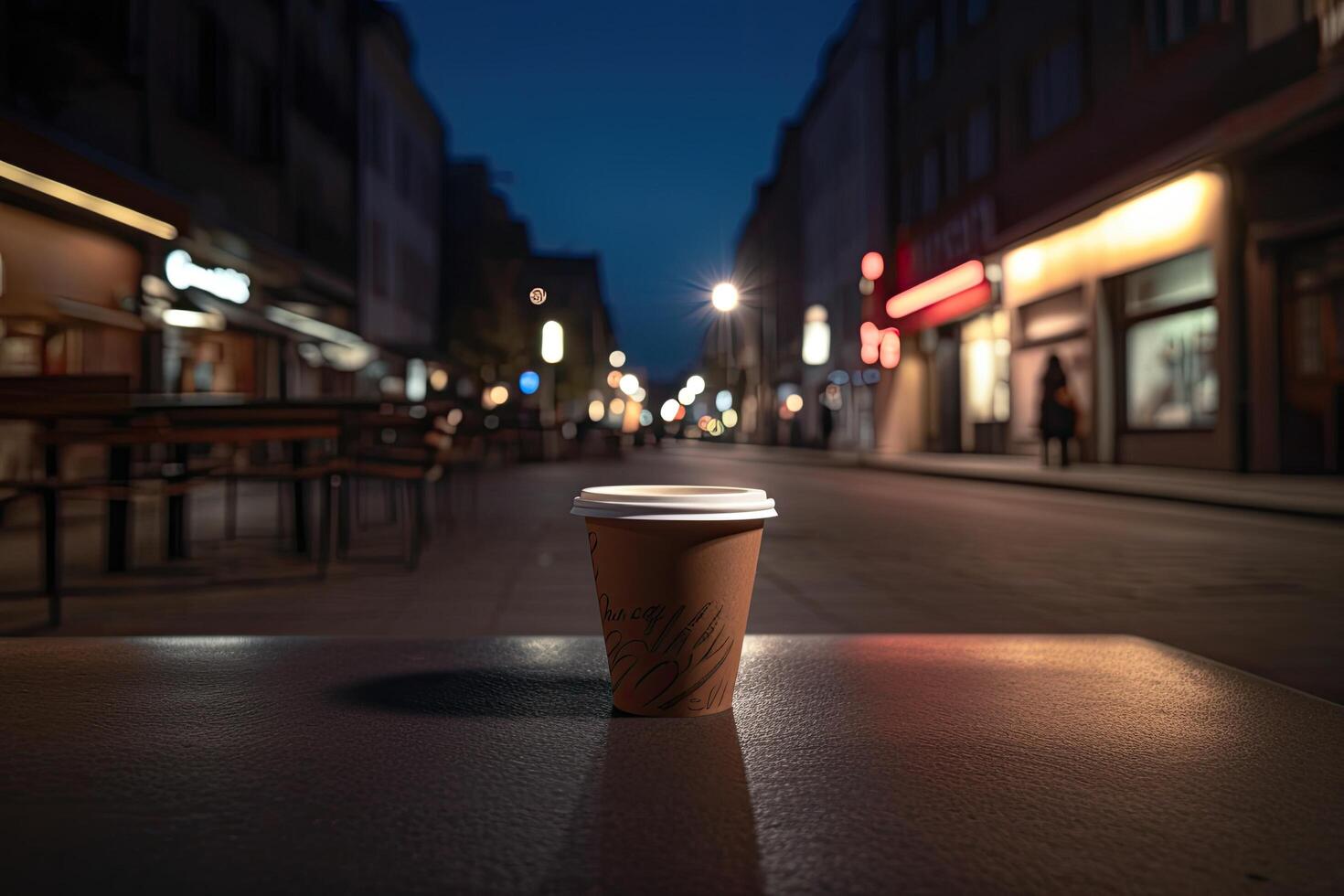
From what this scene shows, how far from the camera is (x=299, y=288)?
25.2 meters

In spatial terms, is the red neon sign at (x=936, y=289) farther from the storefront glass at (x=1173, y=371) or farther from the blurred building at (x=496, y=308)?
the blurred building at (x=496, y=308)

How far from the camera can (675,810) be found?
263cm

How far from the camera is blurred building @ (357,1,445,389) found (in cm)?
3072

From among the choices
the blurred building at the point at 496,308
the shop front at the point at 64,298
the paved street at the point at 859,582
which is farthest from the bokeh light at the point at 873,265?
the shop front at the point at 64,298

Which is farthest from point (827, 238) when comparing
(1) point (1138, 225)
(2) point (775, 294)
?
(1) point (1138, 225)

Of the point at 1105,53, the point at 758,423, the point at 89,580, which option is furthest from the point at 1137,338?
the point at 758,423

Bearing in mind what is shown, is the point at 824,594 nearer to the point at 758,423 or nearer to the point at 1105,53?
the point at 1105,53

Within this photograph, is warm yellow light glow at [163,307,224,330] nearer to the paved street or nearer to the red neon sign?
the paved street

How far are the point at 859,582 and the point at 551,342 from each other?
81.1 feet

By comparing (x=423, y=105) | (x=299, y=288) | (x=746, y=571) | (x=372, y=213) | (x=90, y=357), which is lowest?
(x=746, y=571)

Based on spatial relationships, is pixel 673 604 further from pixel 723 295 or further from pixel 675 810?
pixel 723 295

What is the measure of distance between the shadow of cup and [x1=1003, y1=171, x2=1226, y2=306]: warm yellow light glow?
17.1 metres

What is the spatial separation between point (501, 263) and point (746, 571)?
38436 mm

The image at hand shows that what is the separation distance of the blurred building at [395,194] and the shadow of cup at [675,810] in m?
27.9
